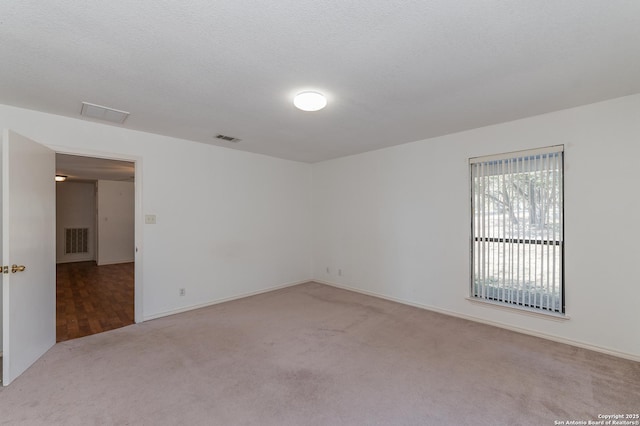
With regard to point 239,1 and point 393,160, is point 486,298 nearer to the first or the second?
point 393,160

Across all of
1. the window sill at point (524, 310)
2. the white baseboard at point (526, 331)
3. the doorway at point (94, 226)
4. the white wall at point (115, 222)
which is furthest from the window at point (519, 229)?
the white wall at point (115, 222)

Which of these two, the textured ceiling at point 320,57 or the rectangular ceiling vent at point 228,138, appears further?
the rectangular ceiling vent at point 228,138

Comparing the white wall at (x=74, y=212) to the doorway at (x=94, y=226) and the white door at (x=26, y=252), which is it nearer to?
the doorway at (x=94, y=226)

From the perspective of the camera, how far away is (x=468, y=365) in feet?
8.41

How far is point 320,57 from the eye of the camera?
6.53 feet

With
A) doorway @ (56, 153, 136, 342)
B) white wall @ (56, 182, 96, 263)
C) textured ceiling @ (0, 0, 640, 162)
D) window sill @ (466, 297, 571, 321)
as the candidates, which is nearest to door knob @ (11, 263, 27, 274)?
textured ceiling @ (0, 0, 640, 162)

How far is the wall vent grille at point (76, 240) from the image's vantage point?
8266 millimetres

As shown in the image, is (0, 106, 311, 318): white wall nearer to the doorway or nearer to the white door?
the white door

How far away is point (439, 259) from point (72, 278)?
7435 millimetres

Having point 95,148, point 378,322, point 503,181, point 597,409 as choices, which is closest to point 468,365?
point 597,409

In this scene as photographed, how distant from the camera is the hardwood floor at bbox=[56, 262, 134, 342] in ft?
11.6

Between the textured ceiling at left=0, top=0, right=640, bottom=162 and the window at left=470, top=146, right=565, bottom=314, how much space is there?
0.60m

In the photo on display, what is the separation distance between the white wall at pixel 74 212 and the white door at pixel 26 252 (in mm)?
6778

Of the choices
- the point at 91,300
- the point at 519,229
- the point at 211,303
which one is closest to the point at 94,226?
the point at 91,300
